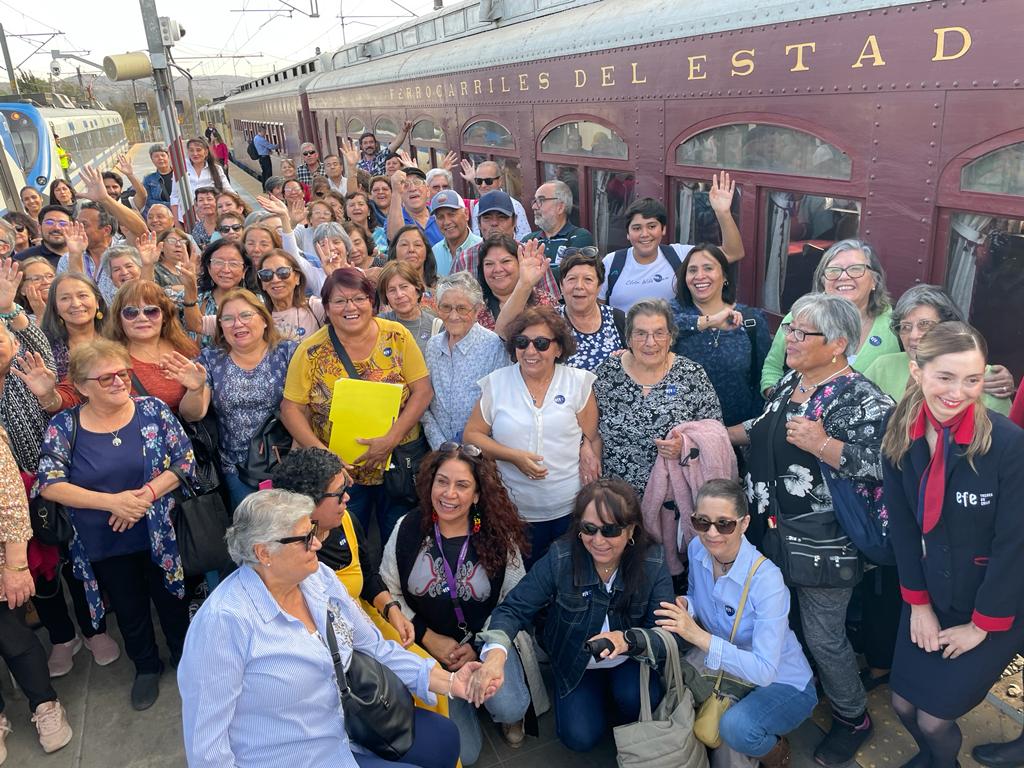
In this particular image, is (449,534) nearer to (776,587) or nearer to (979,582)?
(776,587)

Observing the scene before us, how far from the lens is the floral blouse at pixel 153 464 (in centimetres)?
297

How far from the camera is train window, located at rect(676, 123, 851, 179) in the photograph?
3600mm

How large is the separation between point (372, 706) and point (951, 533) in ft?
6.38

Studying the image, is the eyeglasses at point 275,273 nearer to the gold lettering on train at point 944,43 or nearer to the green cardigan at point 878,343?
the green cardigan at point 878,343

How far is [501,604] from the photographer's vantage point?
9.61ft

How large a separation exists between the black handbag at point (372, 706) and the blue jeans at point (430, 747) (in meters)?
0.04

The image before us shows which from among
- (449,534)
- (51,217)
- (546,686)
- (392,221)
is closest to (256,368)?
(449,534)

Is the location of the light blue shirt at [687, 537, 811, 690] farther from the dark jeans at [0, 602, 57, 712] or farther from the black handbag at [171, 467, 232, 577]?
the dark jeans at [0, 602, 57, 712]

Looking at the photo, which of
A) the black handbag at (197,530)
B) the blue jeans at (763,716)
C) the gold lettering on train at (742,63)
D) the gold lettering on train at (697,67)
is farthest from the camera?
the gold lettering on train at (697,67)

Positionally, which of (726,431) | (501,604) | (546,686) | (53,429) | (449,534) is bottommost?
(546,686)

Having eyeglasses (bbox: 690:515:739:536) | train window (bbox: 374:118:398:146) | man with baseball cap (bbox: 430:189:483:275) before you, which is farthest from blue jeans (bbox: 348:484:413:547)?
train window (bbox: 374:118:398:146)

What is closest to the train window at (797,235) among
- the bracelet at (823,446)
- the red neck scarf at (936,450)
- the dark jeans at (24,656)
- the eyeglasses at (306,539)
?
the bracelet at (823,446)

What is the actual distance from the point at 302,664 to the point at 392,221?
4486 mm

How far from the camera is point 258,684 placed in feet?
7.09
